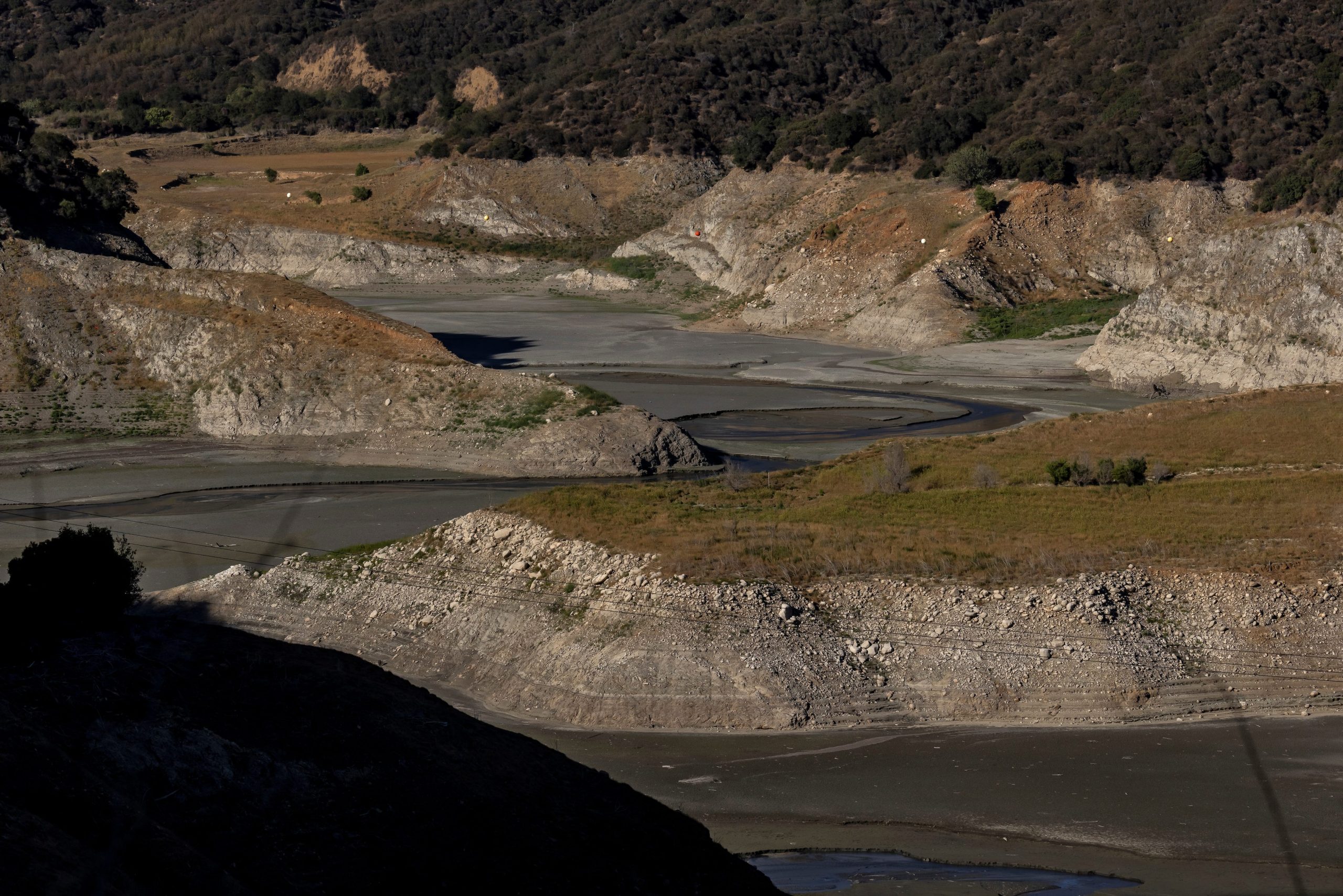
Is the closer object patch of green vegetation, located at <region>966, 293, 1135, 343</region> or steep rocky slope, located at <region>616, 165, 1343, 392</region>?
steep rocky slope, located at <region>616, 165, 1343, 392</region>

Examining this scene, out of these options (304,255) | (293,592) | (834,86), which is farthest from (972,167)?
(293,592)

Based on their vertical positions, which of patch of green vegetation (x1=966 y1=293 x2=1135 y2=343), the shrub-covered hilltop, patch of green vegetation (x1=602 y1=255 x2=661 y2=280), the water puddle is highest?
the shrub-covered hilltop

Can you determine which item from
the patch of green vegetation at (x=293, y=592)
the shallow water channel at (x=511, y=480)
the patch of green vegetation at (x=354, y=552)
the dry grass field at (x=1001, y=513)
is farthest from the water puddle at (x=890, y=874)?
the shallow water channel at (x=511, y=480)

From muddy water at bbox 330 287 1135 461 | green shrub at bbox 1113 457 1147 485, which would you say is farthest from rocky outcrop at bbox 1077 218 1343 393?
green shrub at bbox 1113 457 1147 485

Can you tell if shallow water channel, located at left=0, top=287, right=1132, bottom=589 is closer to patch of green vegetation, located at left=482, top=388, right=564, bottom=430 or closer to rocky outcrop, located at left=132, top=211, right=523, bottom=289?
patch of green vegetation, located at left=482, top=388, right=564, bottom=430

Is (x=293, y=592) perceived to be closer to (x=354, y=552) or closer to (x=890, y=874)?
(x=354, y=552)

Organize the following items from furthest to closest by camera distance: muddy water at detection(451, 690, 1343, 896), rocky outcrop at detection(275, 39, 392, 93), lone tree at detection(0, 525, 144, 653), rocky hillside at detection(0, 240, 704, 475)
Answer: rocky outcrop at detection(275, 39, 392, 93), rocky hillside at detection(0, 240, 704, 475), muddy water at detection(451, 690, 1343, 896), lone tree at detection(0, 525, 144, 653)

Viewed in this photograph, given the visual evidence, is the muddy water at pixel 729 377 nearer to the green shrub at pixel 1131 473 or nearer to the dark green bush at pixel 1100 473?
the dark green bush at pixel 1100 473
